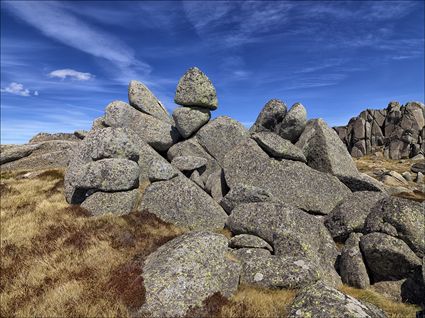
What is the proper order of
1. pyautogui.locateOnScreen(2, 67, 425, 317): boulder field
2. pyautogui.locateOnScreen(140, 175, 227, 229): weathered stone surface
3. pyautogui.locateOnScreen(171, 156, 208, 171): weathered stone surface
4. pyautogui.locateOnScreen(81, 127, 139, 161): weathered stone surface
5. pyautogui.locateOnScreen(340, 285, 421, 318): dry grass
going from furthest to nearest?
1. pyautogui.locateOnScreen(171, 156, 208, 171): weathered stone surface
2. pyautogui.locateOnScreen(81, 127, 139, 161): weathered stone surface
3. pyautogui.locateOnScreen(140, 175, 227, 229): weathered stone surface
4. pyautogui.locateOnScreen(340, 285, 421, 318): dry grass
5. pyautogui.locateOnScreen(2, 67, 425, 317): boulder field

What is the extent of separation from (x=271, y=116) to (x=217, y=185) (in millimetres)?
8719

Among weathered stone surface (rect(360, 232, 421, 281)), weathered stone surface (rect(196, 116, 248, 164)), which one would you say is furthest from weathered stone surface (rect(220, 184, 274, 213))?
weathered stone surface (rect(196, 116, 248, 164))

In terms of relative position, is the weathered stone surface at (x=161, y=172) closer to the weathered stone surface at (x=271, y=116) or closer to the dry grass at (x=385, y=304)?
the weathered stone surface at (x=271, y=116)

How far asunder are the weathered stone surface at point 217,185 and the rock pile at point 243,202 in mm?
96

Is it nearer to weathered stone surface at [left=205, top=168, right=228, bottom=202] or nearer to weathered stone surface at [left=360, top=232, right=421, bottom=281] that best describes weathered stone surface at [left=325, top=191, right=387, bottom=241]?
weathered stone surface at [left=360, top=232, right=421, bottom=281]

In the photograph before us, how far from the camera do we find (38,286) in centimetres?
1430

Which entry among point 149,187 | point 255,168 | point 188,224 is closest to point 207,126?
point 255,168

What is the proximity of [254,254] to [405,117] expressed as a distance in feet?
486

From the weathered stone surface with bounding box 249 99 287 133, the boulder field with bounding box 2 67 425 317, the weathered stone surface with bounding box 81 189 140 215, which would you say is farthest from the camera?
the weathered stone surface with bounding box 249 99 287 133

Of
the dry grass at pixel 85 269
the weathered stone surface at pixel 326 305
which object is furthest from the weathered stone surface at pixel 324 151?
the weathered stone surface at pixel 326 305

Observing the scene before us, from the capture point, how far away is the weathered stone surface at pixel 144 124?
31547 mm

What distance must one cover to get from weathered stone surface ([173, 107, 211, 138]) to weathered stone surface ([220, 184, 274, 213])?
9988mm

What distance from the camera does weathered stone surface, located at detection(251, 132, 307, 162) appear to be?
88.2 ft

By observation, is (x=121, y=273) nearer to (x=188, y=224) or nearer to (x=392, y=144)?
(x=188, y=224)
